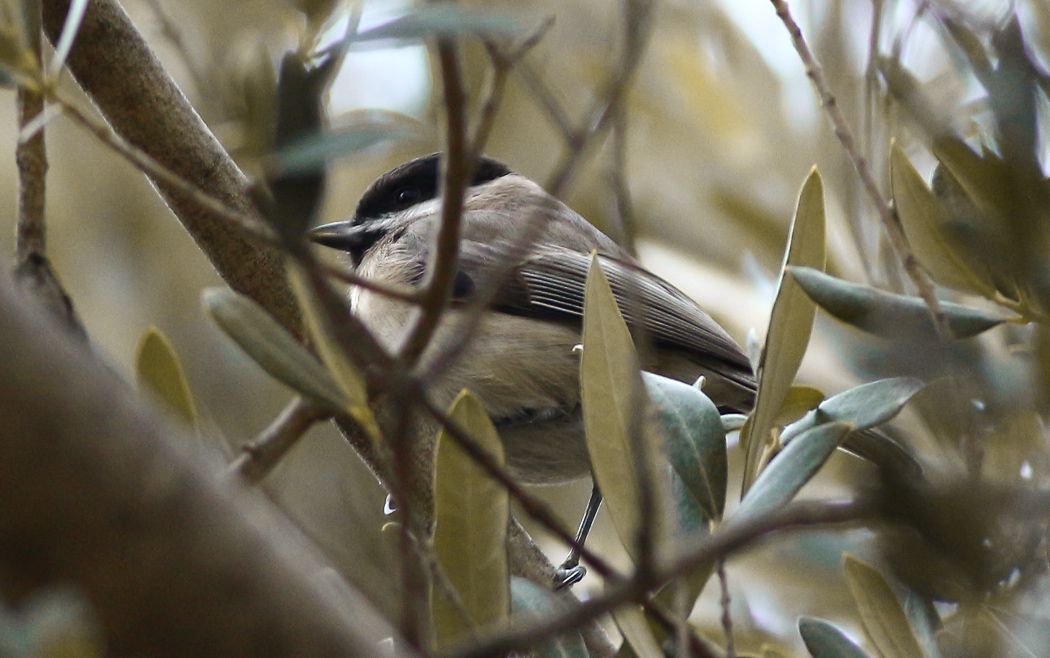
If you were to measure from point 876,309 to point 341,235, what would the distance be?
2933 millimetres

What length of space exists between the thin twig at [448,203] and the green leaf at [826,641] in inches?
31.2

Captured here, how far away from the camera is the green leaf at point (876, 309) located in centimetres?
140

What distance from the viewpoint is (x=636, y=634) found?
1.54m

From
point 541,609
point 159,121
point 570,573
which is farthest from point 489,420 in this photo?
point 570,573

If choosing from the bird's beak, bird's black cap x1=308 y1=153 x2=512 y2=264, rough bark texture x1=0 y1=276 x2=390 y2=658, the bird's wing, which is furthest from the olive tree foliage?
bird's black cap x1=308 y1=153 x2=512 y2=264

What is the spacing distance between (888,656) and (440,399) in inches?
70.8

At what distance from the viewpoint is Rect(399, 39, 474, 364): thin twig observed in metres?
1.05

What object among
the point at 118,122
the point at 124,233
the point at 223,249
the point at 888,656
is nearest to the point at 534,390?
the point at 223,249

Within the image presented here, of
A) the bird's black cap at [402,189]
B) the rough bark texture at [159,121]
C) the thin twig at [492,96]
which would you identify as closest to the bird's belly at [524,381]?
the bird's black cap at [402,189]

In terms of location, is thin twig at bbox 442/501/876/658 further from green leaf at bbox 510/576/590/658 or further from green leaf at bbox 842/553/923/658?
green leaf at bbox 842/553/923/658

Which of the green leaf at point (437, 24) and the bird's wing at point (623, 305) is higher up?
the green leaf at point (437, 24)

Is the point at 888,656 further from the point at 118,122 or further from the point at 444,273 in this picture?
the point at 118,122

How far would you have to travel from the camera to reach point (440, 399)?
332 cm

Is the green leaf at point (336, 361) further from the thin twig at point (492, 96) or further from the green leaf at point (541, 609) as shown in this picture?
the green leaf at point (541, 609)
